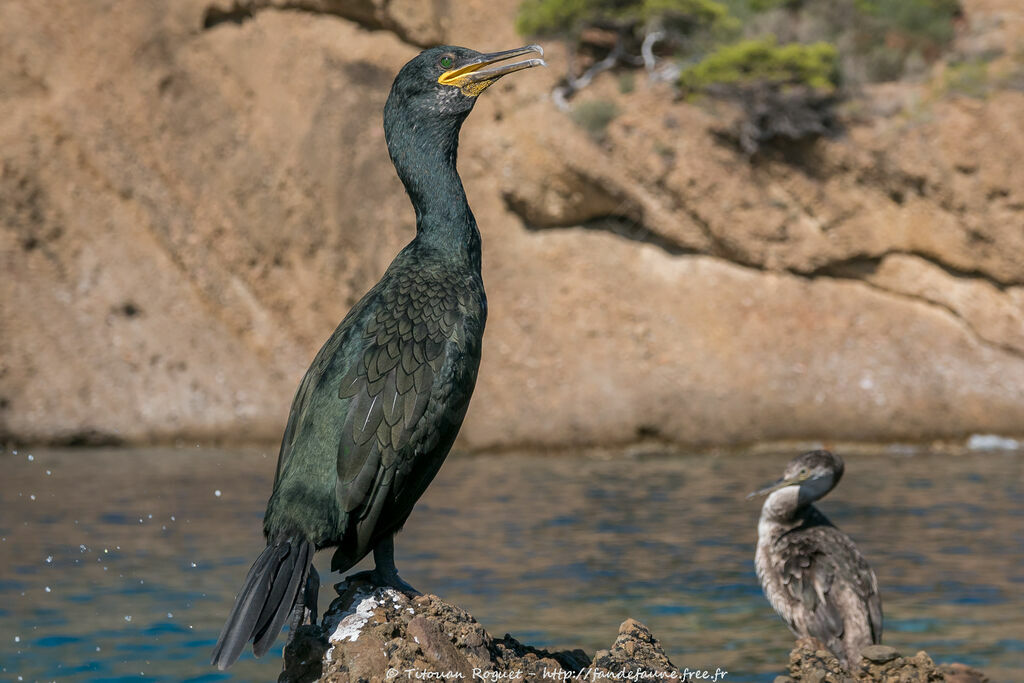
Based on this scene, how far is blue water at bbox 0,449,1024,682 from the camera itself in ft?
26.6

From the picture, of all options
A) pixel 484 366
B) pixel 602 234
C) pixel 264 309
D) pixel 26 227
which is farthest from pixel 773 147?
pixel 26 227

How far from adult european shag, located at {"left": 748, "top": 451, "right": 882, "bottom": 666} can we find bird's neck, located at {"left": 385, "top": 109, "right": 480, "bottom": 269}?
2869 mm

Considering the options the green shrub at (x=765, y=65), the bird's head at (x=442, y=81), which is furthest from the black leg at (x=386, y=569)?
the green shrub at (x=765, y=65)

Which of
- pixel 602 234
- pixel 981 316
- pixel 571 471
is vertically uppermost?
pixel 602 234

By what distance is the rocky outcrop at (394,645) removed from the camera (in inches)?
167

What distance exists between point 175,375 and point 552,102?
8.42 m

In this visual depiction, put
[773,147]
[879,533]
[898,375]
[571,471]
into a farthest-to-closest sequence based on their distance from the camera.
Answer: [773,147], [898,375], [571,471], [879,533]

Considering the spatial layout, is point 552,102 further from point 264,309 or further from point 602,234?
point 264,309

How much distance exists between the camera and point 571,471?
17266mm

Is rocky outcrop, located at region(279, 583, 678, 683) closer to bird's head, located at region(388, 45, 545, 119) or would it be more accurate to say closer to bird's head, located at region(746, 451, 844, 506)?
bird's head, located at region(388, 45, 545, 119)

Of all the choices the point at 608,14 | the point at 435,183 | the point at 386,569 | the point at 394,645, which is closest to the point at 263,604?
the point at 394,645

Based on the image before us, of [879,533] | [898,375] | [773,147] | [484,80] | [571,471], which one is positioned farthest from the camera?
[773,147]

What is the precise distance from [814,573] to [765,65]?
50.4 ft

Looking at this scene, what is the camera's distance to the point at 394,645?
4.28 metres
